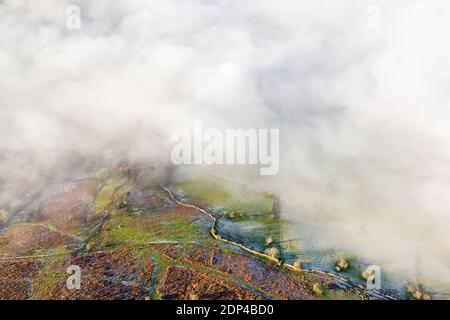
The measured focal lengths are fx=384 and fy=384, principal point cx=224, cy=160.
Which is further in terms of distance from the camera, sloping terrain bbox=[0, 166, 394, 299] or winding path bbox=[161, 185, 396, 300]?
sloping terrain bbox=[0, 166, 394, 299]

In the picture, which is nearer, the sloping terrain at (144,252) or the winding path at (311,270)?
the winding path at (311,270)

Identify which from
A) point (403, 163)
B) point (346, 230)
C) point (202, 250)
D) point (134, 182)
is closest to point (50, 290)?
point (202, 250)

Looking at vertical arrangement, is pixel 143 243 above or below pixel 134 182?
below

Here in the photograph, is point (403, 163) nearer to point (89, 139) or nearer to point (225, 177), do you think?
point (225, 177)

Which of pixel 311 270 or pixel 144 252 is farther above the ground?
pixel 144 252

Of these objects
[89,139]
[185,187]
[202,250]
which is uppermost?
[89,139]

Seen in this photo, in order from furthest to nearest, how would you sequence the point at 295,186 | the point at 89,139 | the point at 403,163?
the point at 89,139, the point at 403,163, the point at 295,186

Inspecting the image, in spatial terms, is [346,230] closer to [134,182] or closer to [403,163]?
[403,163]

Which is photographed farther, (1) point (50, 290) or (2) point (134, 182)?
(2) point (134, 182)

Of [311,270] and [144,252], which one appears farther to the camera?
[144,252]

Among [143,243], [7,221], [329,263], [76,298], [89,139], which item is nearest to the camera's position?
[76,298]
